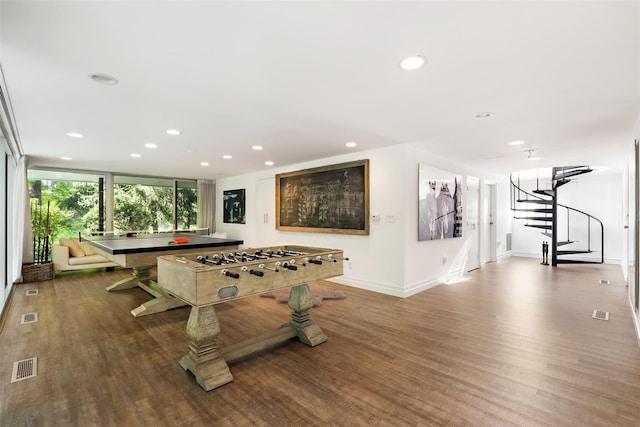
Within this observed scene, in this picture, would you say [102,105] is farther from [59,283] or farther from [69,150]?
[59,283]

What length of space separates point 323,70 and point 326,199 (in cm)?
339

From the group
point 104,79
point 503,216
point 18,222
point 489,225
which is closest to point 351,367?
point 104,79

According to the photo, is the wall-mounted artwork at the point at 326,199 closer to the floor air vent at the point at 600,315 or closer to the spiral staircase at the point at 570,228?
the floor air vent at the point at 600,315

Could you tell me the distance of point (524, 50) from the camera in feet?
6.01

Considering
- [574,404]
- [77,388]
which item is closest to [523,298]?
[574,404]

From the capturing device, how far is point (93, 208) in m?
6.92

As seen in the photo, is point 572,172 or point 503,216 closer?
point 572,172

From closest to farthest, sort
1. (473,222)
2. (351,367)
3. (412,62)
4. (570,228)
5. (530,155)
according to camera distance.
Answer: (412,62) → (351,367) → (530,155) → (473,222) → (570,228)

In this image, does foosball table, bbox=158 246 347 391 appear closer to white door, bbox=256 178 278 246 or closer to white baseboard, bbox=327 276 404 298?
white baseboard, bbox=327 276 404 298

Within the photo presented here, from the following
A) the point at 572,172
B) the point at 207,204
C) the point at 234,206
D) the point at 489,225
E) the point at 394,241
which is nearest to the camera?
the point at 394,241

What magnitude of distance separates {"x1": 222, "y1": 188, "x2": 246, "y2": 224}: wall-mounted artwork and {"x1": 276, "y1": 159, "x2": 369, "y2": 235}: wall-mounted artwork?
1.78 meters

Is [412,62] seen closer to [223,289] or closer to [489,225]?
[223,289]

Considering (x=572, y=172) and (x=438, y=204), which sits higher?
(x=572, y=172)

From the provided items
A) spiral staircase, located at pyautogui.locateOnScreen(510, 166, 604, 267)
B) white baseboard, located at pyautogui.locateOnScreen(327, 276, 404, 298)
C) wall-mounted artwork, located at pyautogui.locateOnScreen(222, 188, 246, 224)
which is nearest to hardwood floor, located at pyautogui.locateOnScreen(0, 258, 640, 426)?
white baseboard, located at pyautogui.locateOnScreen(327, 276, 404, 298)
